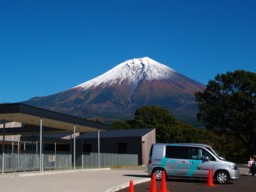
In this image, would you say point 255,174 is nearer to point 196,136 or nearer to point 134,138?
point 134,138

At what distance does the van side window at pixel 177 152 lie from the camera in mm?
20078

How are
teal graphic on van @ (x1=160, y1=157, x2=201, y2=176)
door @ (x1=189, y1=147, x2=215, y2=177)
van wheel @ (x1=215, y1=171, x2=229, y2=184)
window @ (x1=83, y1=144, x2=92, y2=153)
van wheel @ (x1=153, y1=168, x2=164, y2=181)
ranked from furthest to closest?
window @ (x1=83, y1=144, x2=92, y2=153) → van wheel @ (x1=153, y1=168, x2=164, y2=181) → teal graphic on van @ (x1=160, y1=157, x2=201, y2=176) → door @ (x1=189, y1=147, x2=215, y2=177) → van wheel @ (x1=215, y1=171, x2=229, y2=184)

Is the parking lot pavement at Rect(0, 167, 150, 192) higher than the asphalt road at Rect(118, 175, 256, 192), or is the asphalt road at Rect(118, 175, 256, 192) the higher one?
the parking lot pavement at Rect(0, 167, 150, 192)

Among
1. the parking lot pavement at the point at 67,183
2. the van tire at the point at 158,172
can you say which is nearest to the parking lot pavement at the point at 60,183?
the parking lot pavement at the point at 67,183

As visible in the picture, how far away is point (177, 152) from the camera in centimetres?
2023

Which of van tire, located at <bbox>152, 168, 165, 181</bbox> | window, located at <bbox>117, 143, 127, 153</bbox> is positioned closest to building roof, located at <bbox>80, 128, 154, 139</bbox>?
window, located at <bbox>117, 143, 127, 153</bbox>

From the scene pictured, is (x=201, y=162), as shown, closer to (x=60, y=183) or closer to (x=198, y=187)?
(x=198, y=187)

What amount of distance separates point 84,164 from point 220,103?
27.2 meters

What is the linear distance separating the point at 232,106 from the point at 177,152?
39.0 metres

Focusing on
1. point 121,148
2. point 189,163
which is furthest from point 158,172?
point 121,148

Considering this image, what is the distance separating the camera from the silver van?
759 inches

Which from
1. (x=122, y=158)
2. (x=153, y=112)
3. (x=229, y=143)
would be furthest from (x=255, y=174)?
(x=153, y=112)

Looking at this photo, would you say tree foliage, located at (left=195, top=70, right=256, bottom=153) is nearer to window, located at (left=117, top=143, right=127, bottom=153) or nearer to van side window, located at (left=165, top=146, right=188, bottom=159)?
window, located at (left=117, top=143, right=127, bottom=153)

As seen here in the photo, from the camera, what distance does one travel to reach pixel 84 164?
37.2 metres
